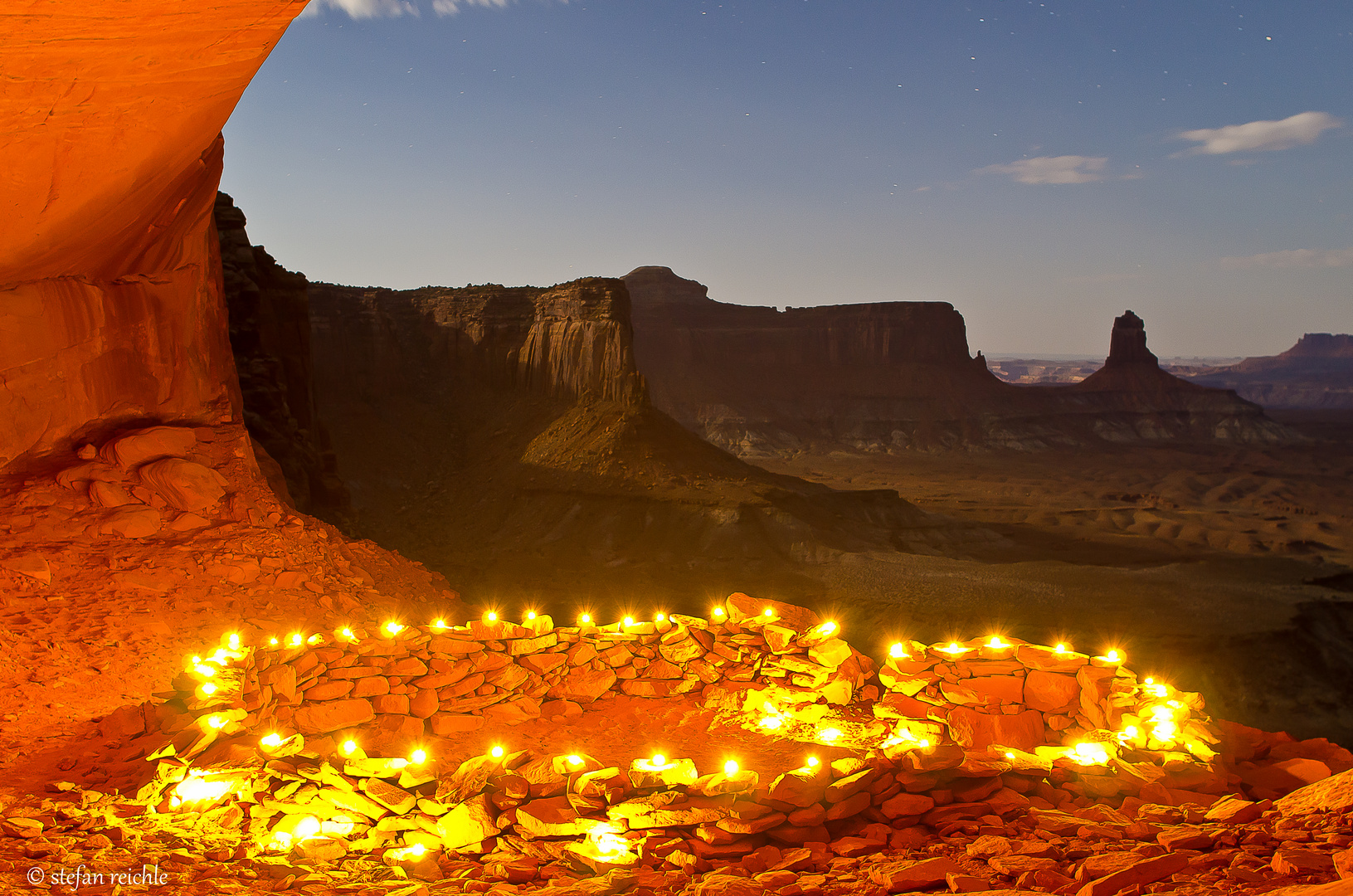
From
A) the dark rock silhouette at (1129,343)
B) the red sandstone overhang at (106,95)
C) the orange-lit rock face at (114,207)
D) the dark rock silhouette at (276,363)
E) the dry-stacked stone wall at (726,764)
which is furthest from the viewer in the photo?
the dark rock silhouette at (1129,343)

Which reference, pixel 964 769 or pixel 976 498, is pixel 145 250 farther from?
pixel 976 498

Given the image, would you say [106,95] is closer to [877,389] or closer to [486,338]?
[486,338]

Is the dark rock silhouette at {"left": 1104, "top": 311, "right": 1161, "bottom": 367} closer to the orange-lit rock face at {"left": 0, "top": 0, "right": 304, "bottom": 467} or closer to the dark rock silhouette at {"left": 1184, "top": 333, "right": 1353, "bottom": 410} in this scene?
the dark rock silhouette at {"left": 1184, "top": 333, "right": 1353, "bottom": 410}

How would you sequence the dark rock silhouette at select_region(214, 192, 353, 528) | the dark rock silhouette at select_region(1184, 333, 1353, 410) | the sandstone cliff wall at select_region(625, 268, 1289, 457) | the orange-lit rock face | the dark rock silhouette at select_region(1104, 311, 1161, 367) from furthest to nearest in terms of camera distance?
the dark rock silhouette at select_region(1184, 333, 1353, 410) < the dark rock silhouette at select_region(1104, 311, 1161, 367) < the sandstone cliff wall at select_region(625, 268, 1289, 457) < the dark rock silhouette at select_region(214, 192, 353, 528) < the orange-lit rock face

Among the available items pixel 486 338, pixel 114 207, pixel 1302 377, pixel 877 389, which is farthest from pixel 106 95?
pixel 1302 377

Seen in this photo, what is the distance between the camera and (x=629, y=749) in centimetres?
721

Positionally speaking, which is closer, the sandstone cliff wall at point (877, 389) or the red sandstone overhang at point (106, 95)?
the red sandstone overhang at point (106, 95)

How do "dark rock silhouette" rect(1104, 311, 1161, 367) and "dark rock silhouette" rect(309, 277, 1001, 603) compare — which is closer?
"dark rock silhouette" rect(309, 277, 1001, 603)

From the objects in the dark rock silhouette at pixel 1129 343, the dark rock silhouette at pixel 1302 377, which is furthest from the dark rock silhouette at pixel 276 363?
the dark rock silhouette at pixel 1302 377

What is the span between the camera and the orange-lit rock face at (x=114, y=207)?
4.56 metres

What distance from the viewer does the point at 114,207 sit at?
7258 mm

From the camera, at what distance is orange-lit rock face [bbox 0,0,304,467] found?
15.0ft

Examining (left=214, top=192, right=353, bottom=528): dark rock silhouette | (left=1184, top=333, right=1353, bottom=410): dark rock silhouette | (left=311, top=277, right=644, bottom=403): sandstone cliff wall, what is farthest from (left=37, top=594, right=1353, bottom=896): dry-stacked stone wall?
(left=1184, top=333, right=1353, bottom=410): dark rock silhouette

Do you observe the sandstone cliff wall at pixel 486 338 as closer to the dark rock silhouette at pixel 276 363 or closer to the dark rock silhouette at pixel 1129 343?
the dark rock silhouette at pixel 276 363
